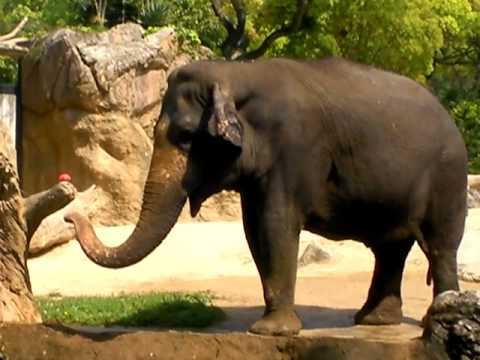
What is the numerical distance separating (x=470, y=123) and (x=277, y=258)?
24569mm

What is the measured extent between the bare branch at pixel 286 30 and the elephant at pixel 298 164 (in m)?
21.3

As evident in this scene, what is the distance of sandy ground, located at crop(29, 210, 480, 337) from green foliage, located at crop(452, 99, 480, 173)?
14596 mm

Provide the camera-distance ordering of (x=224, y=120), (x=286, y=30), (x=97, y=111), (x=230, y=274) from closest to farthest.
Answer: (x=224, y=120) → (x=230, y=274) → (x=97, y=111) → (x=286, y=30)

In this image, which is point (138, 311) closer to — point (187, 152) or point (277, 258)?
point (277, 258)

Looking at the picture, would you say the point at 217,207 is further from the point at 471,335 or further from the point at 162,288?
the point at 471,335

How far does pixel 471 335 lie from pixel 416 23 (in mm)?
24224

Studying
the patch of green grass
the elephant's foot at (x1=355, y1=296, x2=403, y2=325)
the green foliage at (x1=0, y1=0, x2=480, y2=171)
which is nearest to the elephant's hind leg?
the elephant's foot at (x1=355, y1=296, x2=403, y2=325)

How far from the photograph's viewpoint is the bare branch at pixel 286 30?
31031mm

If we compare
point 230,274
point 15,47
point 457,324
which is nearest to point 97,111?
point 15,47

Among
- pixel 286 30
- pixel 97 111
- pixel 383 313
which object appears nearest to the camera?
pixel 383 313

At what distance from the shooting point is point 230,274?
47.0ft

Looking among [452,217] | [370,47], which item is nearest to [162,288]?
[452,217]

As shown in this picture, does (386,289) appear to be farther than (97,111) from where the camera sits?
No

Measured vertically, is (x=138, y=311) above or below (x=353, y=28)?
above
